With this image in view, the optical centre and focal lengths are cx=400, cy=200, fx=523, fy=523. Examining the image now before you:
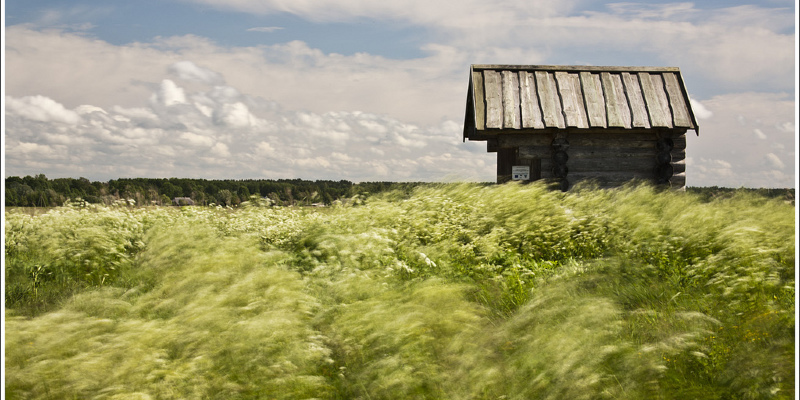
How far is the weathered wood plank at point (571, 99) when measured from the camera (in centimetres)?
1142

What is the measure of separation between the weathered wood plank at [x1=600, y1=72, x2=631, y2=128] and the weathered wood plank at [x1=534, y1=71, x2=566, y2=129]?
113 cm

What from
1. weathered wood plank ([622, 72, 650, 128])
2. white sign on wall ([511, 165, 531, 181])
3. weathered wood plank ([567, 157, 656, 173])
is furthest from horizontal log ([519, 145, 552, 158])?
weathered wood plank ([622, 72, 650, 128])

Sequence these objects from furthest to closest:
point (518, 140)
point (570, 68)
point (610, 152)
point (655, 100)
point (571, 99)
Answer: point (570, 68) < point (655, 100) < point (610, 152) < point (571, 99) < point (518, 140)

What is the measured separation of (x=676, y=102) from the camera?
40.2 ft

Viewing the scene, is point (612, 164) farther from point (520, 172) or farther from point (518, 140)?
point (518, 140)

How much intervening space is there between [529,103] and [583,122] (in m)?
1.24

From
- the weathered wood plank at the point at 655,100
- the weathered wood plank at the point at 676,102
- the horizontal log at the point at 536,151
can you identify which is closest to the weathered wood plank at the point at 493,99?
the horizontal log at the point at 536,151

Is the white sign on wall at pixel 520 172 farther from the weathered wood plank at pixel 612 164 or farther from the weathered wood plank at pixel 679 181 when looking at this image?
the weathered wood plank at pixel 679 181

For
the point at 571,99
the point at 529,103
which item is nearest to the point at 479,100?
the point at 529,103

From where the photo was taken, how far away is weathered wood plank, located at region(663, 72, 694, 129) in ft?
38.7

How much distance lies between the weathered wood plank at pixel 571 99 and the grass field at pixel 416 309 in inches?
170

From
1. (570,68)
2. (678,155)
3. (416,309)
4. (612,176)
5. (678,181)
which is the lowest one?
(416,309)

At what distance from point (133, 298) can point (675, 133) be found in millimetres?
11565

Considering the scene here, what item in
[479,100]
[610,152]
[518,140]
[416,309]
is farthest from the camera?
[610,152]
